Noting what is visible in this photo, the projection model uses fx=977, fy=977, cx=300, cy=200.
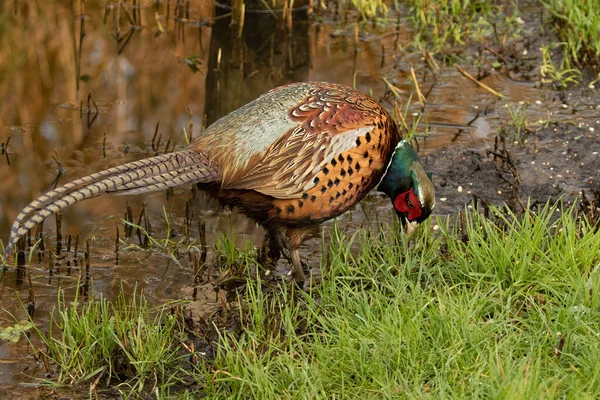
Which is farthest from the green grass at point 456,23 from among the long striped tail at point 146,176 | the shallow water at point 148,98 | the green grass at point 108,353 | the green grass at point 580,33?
the green grass at point 108,353

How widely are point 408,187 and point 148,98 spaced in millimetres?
2880

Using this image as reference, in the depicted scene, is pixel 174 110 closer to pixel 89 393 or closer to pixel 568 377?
pixel 89 393

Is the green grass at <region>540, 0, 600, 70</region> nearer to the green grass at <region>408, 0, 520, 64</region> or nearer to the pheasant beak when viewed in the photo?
the green grass at <region>408, 0, 520, 64</region>

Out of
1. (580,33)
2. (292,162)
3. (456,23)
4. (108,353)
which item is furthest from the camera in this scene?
(456,23)

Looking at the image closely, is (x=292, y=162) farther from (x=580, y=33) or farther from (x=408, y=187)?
(x=580, y=33)

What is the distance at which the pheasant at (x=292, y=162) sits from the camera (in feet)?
14.5

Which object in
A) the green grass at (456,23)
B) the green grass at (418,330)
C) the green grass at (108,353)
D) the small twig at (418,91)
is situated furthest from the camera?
the green grass at (456,23)

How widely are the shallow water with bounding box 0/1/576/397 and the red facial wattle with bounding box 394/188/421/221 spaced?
61cm

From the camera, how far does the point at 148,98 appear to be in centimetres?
697

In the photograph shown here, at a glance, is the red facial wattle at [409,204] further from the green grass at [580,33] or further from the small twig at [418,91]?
the green grass at [580,33]

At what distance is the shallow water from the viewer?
5004 mm

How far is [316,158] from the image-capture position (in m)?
4.43

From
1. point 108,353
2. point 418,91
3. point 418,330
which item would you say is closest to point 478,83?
point 418,91

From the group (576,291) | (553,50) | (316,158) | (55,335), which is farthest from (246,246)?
(553,50)
